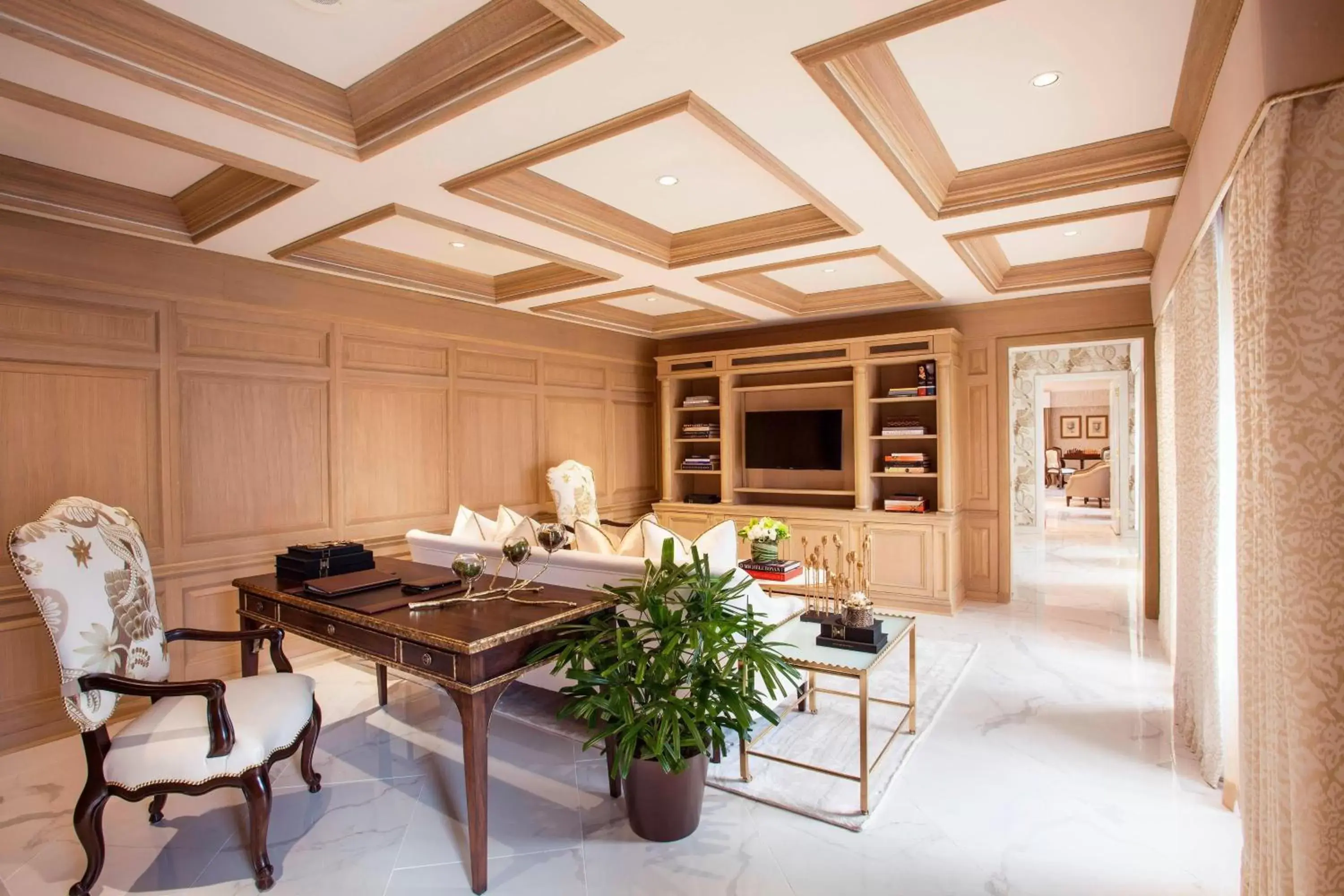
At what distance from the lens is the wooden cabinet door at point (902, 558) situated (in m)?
5.38

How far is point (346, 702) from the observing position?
3.65 metres

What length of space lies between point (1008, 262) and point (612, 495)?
3952mm

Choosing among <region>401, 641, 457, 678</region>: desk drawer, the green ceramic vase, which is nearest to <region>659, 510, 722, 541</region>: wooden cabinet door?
the green ceramic vase

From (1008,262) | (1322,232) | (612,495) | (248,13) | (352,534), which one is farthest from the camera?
(612,495)

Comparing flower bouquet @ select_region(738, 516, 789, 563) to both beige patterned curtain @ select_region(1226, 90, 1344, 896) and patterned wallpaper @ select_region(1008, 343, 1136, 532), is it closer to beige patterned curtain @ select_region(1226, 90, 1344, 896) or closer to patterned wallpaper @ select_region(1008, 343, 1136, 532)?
beige patterned curtain @ select_region(1226, 90, 1344, 896)

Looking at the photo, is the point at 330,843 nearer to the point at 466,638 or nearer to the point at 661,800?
the point at 466,638

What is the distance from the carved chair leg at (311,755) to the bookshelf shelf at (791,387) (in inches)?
177

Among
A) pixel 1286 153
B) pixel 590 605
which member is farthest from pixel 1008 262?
pixel 590 605

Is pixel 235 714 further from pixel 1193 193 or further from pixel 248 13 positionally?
pixel 1193 193

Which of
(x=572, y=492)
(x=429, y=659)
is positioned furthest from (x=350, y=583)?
(x=572, y=492)

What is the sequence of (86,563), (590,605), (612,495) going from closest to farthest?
1. (86,563)
2. (590,605)
3. (612,495)

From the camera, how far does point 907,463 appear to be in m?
5.66

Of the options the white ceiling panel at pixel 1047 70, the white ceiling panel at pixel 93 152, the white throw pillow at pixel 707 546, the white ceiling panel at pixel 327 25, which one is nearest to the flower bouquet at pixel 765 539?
the white throw pillow at pixel 707 546

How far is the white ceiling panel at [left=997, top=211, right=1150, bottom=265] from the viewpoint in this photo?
12.4 feet
